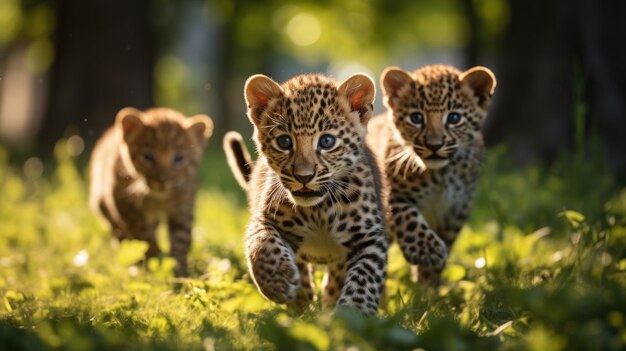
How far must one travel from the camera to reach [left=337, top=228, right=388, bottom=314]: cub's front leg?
510 centimetres

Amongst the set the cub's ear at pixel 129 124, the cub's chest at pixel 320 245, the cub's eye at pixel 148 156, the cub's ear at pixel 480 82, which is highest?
the cub's ear at pixel 480 82

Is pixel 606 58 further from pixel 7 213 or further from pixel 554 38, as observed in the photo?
pixel 7 213

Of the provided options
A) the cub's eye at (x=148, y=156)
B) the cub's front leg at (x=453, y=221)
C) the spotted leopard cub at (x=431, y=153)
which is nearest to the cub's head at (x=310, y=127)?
the spotted leopard cub at (x=431, y=153)

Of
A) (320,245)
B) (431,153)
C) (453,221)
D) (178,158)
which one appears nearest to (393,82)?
(431,153)

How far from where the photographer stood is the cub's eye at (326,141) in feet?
17.4

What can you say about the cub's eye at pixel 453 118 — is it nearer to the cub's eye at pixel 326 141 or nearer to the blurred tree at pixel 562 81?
the cub's eye at pixel 326 141

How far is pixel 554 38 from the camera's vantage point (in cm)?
1213

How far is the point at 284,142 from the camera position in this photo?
5.30 meters

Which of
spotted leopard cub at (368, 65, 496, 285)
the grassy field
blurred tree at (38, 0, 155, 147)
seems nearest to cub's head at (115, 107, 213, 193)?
the grassy field

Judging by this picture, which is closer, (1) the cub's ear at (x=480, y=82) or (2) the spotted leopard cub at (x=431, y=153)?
(2) the spotted leopard cub at (x=431, y=153)

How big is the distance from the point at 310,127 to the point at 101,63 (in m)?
13.1

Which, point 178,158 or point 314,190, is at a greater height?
point 314,190

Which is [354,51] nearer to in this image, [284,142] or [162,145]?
[162,145]

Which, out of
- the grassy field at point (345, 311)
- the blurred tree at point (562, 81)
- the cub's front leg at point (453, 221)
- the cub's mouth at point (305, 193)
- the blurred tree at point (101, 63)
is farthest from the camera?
the blurred tree at point (101, 63)
